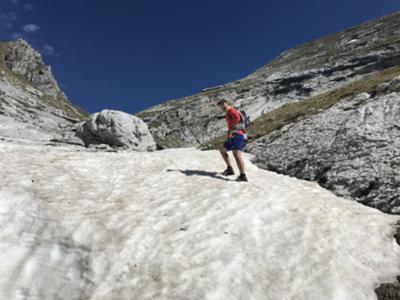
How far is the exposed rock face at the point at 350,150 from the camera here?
13.0 m

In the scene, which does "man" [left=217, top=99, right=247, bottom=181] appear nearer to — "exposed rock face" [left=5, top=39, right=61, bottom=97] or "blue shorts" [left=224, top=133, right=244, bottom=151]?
"blue shorts" [left=224, top=133, right=244, bottom=151]

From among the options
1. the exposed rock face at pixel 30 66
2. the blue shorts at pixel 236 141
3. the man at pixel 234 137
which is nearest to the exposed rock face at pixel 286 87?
the man at pixel 234 137

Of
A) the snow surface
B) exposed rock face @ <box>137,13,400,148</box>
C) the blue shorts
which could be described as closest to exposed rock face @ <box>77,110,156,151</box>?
exposed rock face @ <box>137,13,400,148</box>

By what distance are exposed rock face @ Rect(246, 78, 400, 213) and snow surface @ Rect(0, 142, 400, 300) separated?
1286mm

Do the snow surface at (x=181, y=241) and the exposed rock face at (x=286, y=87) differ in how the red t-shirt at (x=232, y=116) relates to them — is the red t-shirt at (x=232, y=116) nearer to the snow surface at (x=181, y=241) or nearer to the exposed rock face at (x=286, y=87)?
the snow surface at (x=181, y=241)

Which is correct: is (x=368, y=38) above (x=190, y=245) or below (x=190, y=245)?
above

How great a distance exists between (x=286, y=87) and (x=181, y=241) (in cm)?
10550

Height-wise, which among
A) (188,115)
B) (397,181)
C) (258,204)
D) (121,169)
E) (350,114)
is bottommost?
(397,181)

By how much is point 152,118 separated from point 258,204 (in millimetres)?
125649

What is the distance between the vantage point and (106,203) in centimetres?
1117

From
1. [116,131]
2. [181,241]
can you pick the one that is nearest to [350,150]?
[181,241]

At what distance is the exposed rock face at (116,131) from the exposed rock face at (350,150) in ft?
107

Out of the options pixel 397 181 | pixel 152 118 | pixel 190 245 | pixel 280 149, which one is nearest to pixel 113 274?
pixel 190 245

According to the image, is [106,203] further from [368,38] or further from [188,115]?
[368,38]
